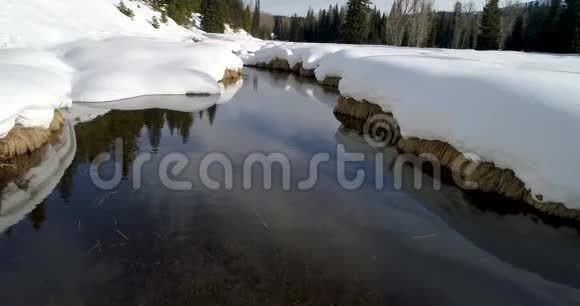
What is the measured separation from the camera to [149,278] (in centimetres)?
351

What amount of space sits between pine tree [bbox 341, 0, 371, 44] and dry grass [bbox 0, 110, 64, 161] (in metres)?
37.1

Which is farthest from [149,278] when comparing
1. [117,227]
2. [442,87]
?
[442,87]

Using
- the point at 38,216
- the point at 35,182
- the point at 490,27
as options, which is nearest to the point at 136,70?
the point at 35,182

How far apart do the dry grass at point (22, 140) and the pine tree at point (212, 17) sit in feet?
154

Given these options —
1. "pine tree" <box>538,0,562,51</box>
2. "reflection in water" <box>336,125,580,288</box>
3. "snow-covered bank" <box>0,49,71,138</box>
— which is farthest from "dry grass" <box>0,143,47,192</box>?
"pine tree" <box>538,0,562,51</box>

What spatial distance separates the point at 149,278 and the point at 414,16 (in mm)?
39228

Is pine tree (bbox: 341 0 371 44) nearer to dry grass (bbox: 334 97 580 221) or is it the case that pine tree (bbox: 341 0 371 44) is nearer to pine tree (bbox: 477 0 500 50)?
pine tree (bbox: 477 0 500 50)

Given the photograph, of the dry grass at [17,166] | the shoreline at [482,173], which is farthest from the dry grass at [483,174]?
the dry grass at [17,166]

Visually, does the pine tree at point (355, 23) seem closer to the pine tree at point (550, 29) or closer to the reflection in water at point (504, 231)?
the pine tree at point (550, 29)

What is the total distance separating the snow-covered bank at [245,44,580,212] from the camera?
16.3 feet

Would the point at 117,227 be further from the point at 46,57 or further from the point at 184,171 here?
the point at 46,57

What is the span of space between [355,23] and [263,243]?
40635 millimetres

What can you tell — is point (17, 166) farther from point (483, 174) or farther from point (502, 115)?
point (502, 115)

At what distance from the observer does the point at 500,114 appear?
5871 millimetres
